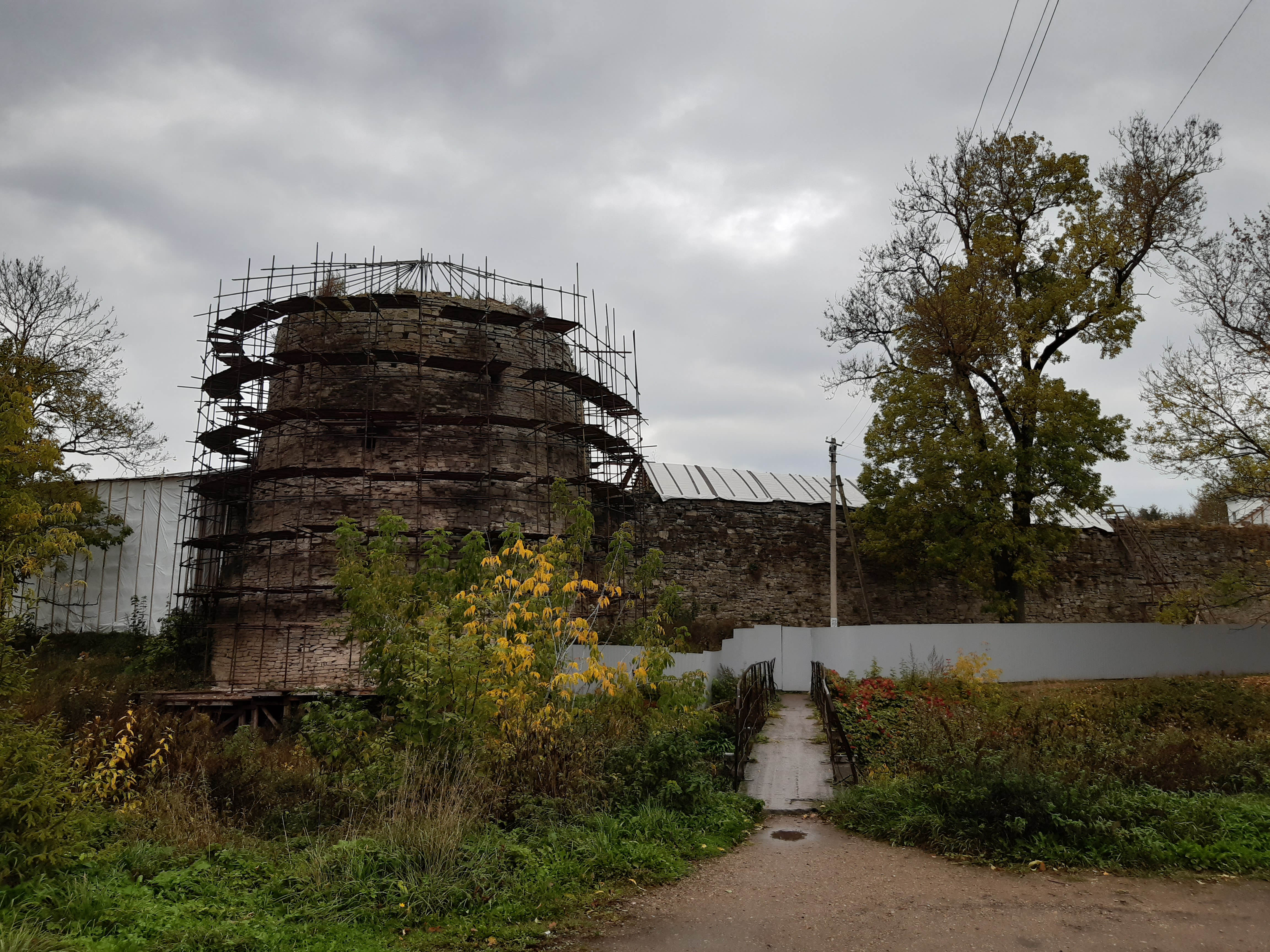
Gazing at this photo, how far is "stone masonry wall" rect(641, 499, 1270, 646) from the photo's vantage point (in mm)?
22547

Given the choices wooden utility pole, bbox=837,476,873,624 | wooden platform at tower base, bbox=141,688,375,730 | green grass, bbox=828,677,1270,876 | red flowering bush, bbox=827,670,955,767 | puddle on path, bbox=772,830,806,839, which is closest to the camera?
green grass, bbox=828,677,1270,876

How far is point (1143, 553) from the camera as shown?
25.0 meters

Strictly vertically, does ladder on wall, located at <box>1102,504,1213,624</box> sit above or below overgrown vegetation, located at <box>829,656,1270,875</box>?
above

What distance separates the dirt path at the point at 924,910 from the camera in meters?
4.95

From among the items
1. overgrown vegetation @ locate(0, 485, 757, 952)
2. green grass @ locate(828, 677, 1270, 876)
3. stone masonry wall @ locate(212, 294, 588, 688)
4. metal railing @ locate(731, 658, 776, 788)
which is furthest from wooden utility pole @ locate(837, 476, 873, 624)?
overgrown vegetation @ locate(0, 485, 757, 952)

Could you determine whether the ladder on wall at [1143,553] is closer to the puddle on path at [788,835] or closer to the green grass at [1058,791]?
the green grass at [1058,791]

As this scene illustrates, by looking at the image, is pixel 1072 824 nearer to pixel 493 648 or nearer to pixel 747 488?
pixel 493 648

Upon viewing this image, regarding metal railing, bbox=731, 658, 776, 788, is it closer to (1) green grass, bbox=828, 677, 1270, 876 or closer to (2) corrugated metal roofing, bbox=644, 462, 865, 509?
(1) green grass, bbox=828, 677, 1270, 876

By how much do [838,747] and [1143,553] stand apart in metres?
19.7

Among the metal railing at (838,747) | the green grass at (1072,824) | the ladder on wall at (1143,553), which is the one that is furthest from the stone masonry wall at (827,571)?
the green grass at (1072,824)

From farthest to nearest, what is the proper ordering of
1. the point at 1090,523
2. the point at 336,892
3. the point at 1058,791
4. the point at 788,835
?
the point at 1090,523 < the point at 788,835 < the point at 1058,791 < the point at 336,892

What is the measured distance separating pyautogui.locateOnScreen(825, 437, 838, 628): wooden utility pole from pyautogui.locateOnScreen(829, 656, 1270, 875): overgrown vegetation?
30.5 feet

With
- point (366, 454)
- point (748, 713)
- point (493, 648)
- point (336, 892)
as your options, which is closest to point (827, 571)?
point (366, 454)

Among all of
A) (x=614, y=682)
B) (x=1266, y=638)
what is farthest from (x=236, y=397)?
(x=1266, y=638)
